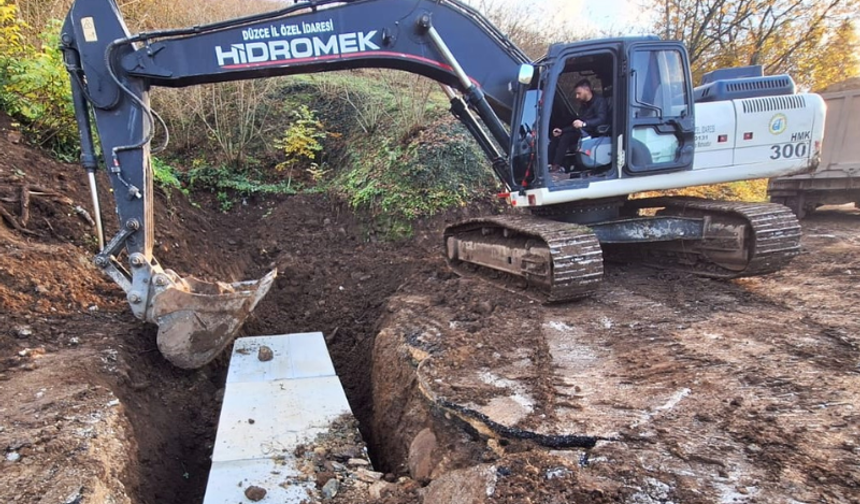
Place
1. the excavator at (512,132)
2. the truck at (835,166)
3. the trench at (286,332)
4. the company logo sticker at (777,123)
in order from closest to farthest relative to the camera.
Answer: the trench at (286,332)
the excavator at (512,132)
the company logo sticker at (777,123)
the truck at (835,166)

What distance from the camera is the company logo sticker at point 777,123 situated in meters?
5.05

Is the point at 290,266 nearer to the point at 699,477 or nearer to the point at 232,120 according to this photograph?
the point at 232,120

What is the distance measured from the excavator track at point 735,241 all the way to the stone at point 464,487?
3757 mm

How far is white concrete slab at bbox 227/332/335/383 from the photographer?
4.03 m

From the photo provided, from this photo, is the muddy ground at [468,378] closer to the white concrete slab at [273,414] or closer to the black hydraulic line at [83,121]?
the white concrete slab at [273,414]

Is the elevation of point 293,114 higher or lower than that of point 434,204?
higher

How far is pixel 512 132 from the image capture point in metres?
4.76

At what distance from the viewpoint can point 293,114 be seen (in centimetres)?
959

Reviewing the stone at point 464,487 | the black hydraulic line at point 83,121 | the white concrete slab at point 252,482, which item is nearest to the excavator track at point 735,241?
the stone at point 464,487

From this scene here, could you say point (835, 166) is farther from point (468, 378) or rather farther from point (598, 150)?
point (468, 378)

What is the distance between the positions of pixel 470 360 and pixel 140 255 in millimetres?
2490

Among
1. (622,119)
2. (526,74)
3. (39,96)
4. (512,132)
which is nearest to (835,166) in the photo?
(622,119)

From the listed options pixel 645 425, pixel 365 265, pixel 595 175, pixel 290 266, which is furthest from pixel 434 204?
Result: pixel 645 425

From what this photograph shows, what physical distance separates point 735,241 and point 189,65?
4988 millimetres
